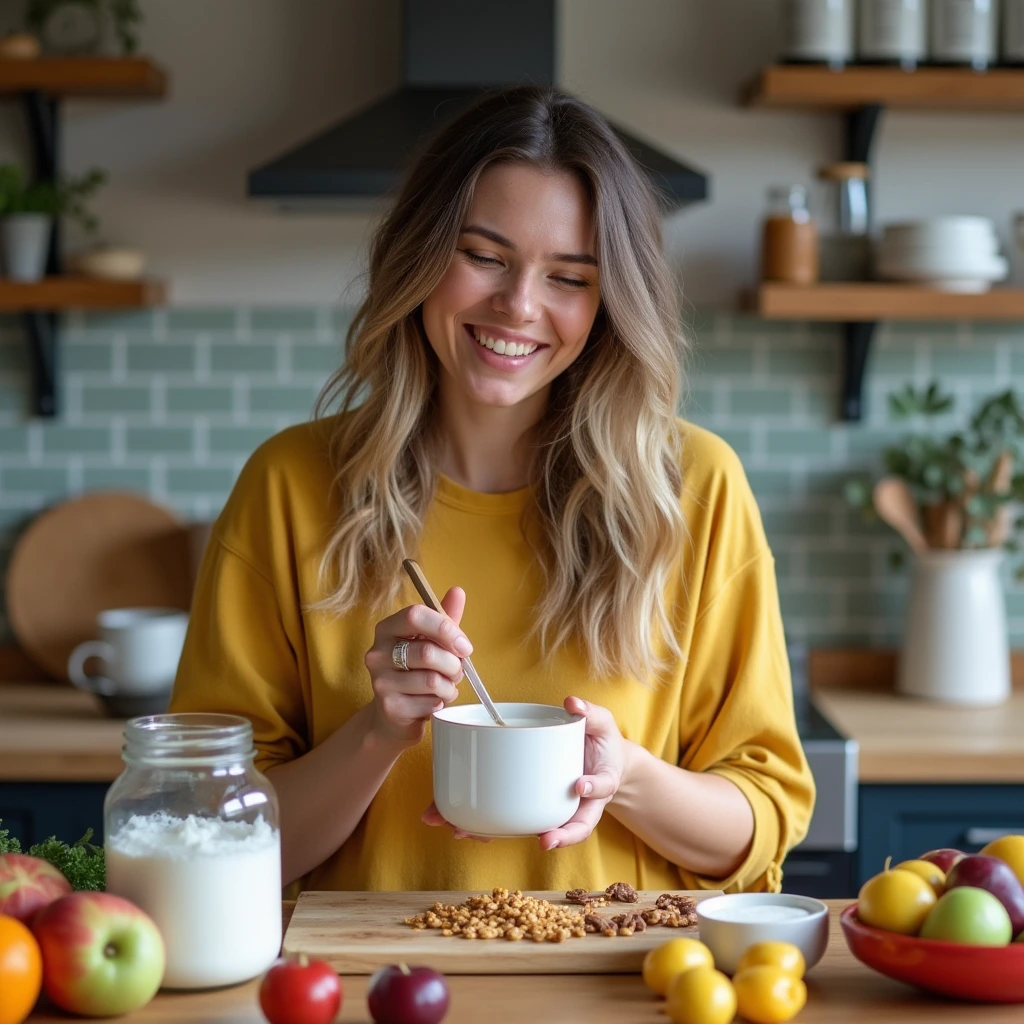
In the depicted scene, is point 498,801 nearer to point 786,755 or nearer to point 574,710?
point 574,710

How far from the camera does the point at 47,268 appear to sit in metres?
3.11

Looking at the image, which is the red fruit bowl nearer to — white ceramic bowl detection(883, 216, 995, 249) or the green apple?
the green apple

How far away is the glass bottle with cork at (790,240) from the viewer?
290 centimetres

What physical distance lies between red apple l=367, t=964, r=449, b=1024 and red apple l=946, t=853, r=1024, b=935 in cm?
41

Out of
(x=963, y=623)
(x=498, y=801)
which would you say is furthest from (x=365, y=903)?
(x=963, y=623)

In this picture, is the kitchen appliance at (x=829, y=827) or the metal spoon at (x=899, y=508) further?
the metal spoon at (x=899, y=508)

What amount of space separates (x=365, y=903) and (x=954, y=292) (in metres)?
1.98

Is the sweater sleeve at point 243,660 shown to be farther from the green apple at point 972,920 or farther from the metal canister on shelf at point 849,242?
the metal canister on shelf at point 849,242

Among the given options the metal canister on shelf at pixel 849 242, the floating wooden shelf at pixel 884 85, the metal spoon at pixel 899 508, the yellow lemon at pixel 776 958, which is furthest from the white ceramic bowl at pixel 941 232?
the yellow lemon at pixel 776 958

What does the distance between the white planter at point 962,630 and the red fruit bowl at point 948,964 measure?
71.6 inches

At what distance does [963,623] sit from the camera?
9.48ft

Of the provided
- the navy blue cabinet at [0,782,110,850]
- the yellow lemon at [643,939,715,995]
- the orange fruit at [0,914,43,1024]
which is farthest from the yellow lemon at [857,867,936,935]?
the navy blue cabinet at [0,782,110,850]

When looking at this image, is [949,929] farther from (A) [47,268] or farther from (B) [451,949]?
(A) [47,268]

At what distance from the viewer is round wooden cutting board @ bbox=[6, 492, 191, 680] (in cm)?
311
